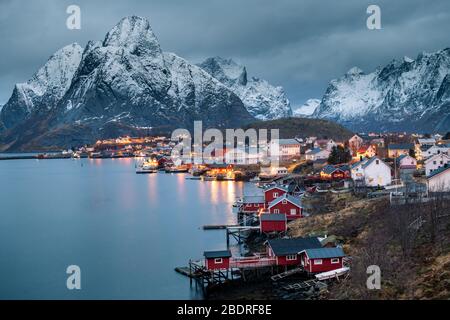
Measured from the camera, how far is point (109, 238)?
4691 cm

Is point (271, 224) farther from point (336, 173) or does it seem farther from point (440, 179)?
point (336, 173)

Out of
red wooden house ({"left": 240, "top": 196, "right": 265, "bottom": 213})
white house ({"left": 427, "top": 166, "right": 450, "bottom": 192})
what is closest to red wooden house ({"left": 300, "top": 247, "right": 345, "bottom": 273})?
white house ({"left": 427, "top": 166, "right": 450, "bottom": 192})

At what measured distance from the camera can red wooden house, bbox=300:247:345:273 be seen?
28359 millimetres

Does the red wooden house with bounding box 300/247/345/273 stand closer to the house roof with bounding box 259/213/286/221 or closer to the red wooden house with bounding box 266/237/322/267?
the red wooden house with bounding box 266/237/322/267

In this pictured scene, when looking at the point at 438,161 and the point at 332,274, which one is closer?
the point at 332,274

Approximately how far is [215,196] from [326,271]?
148ft

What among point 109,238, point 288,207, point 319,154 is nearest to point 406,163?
point 288,207

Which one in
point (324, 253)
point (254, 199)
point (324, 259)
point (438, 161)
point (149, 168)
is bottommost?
point (324, 259)

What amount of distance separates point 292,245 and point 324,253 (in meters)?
3.09

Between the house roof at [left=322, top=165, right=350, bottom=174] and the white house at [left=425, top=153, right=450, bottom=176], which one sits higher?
the white house at [left=425, top=153, right=450, bottom=176]

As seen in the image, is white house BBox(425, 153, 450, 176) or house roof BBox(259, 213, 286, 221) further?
white house BBox(425, 153, 450, 176)

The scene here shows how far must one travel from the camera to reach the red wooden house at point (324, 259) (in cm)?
2836
